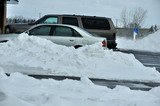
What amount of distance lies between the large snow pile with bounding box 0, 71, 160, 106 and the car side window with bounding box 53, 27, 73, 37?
813 centimetres

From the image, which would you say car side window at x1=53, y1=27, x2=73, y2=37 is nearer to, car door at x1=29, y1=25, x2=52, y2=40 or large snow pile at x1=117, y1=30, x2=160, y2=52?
car door at x1=29, y1=25, x2=52, y2=40

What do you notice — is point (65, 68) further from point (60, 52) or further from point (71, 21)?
point (71, 21)

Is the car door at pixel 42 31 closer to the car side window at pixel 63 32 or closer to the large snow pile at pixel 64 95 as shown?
the car side window at pixel 63 32

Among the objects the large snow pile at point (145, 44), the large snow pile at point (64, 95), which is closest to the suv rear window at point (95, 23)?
the large snow pile at point (64, 95)

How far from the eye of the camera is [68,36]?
18.8m

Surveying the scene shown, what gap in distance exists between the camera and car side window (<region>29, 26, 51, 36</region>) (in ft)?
62.7

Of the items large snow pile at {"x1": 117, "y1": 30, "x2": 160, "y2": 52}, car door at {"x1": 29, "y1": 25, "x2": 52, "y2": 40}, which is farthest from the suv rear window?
large snow pile at {"x1": 117, "y1": 30, "x2": 160, "y2": 52}

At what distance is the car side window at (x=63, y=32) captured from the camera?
61.9 feet

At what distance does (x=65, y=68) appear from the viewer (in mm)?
15078

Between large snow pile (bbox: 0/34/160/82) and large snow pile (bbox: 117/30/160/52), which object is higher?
large snow pile (bbox: 0/34/160/82)

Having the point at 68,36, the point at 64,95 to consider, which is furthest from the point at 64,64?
the point at 64,95

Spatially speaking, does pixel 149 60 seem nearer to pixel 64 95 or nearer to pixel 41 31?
pixel 41 31

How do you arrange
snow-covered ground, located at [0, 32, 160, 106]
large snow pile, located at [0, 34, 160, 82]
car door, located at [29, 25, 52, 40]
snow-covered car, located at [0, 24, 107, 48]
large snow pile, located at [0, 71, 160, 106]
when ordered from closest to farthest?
1. large snow pile, located at [0, 71, 160, 106]
2. snow-covered ground, located at [0, 32, 160, 106]
3. large snow pile, located at [0, 34, 160, 82]
4. snow-covered car, located at [0, 24, 107, 48]
5. car door, located at [29, 25, 52, 40]

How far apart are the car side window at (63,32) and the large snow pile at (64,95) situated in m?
8.13
